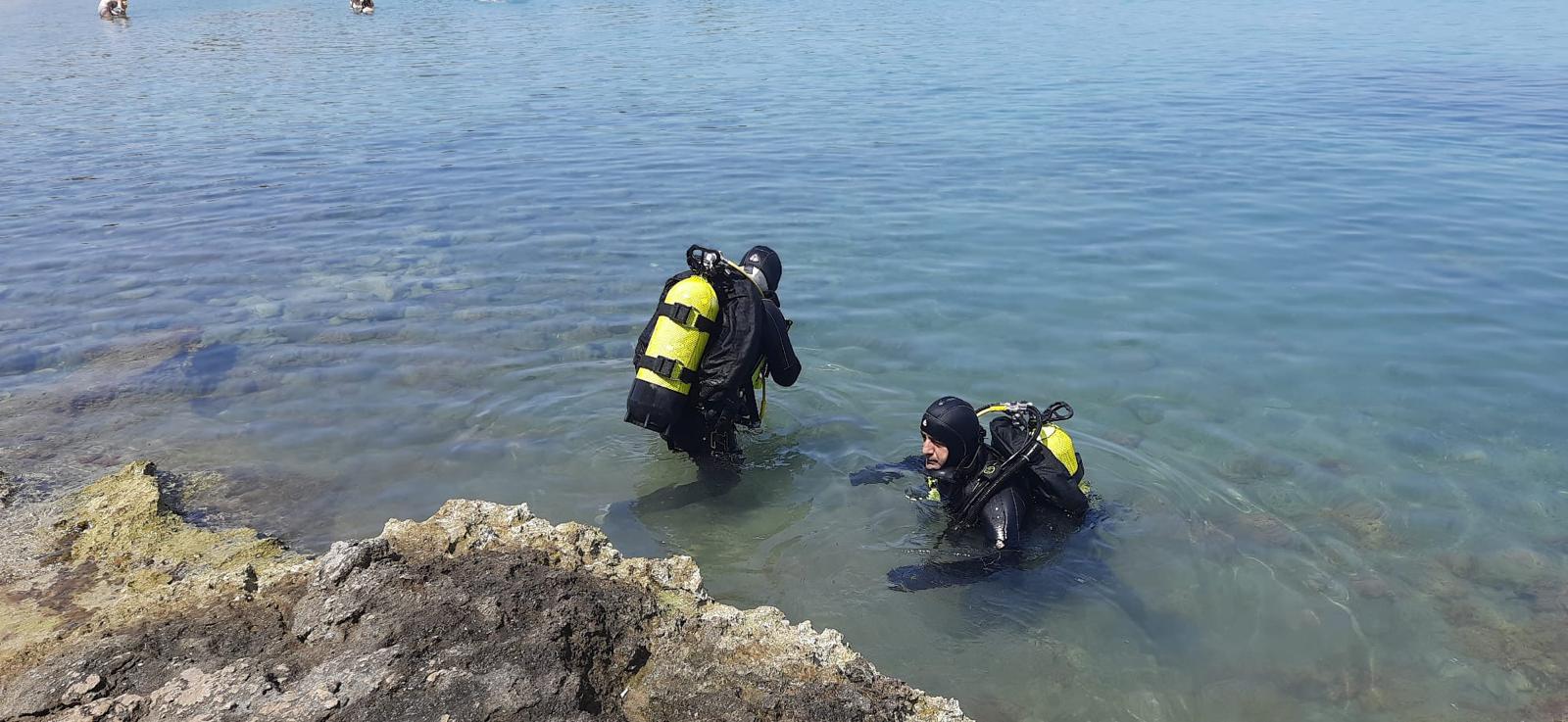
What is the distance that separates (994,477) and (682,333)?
1871 millimetres

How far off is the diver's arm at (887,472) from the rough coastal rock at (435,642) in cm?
231

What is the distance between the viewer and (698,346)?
227 inches

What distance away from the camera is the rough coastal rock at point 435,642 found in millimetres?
3369

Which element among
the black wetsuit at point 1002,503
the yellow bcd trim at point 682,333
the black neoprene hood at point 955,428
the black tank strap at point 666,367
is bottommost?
the black wetsuit at point 1002,503

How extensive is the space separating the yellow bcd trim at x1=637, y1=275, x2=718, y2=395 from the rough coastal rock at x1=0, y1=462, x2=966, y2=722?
140 cm

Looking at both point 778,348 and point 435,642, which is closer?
point 435,642

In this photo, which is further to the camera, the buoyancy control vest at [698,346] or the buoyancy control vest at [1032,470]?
the buoyancy control vest at [698,346]

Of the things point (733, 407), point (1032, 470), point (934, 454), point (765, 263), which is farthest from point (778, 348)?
point (1032, 470)

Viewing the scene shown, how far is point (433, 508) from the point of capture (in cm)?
624

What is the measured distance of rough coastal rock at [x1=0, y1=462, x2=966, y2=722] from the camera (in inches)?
133

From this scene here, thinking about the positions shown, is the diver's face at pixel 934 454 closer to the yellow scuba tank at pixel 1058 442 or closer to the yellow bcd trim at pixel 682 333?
the yellow scuba tank at pixel 1058 442

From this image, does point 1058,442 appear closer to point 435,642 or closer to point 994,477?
point 994,477

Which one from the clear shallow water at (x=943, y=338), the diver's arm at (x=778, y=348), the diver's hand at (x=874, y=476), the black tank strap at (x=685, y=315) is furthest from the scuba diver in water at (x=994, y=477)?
the black tank strap at (x=685, y=315)

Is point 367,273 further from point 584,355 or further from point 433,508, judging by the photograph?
point 433,508
